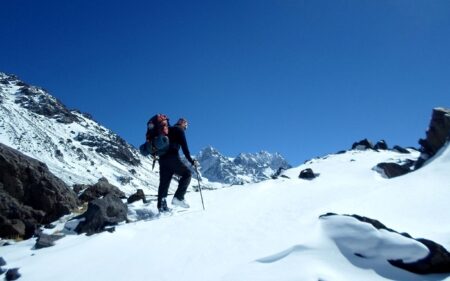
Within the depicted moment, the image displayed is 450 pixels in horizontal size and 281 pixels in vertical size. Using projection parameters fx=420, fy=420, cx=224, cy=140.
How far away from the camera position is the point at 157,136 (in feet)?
34.0

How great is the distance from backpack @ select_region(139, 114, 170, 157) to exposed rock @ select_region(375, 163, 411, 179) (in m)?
11.8

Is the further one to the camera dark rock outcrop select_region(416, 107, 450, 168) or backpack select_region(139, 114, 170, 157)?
dark rock outcrop select_region(416, 107, 450, 168)

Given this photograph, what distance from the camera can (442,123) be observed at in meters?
17.1

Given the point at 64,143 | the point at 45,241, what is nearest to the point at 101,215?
the point at 45,241

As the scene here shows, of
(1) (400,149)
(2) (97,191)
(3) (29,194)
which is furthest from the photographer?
(1) (400,149)

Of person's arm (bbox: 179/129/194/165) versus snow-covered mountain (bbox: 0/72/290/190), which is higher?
snow-covered mountain (bbox: 0/72/290/190)

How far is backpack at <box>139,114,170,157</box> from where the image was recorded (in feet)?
33.7

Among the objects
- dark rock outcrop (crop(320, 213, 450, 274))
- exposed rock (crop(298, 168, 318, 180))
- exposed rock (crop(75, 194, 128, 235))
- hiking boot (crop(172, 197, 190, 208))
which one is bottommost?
dark rock outcrop (crop(320, 213, 450, 274))

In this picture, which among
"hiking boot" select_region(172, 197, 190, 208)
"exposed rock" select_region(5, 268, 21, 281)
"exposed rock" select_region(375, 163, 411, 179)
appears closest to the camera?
"exposed rock" select_region(5, 268, 21, 281)

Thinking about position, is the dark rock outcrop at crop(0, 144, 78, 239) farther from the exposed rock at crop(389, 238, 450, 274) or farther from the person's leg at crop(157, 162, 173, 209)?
the exposed rock at crop(389, 238, 450, 274)

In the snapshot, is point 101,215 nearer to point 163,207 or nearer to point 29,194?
point 163,207

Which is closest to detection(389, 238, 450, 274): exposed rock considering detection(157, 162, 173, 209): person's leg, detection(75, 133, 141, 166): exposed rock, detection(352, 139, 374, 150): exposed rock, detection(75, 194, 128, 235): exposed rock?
detection(75, 194, 128, 235): exposed rock

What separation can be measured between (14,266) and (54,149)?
140 meters

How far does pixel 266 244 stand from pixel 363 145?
88.0ft
